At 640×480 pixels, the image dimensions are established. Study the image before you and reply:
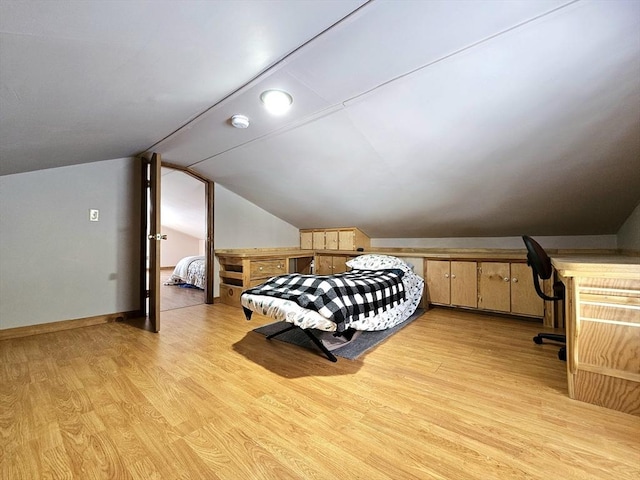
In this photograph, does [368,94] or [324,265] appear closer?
[368,94]

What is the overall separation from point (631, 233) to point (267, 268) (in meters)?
4.08

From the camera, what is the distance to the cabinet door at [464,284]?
328cm

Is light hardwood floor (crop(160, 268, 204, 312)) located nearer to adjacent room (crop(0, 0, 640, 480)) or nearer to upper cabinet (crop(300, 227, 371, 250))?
adjacent room (crop(0, 0, 640, 480))

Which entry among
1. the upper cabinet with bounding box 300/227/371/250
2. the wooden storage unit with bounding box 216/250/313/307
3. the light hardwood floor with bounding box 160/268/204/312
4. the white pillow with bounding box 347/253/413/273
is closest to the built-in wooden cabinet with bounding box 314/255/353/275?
the upper cabinet with bounding box 300/227/371/250

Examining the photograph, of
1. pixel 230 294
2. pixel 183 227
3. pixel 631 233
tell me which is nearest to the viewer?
pixel 631 233

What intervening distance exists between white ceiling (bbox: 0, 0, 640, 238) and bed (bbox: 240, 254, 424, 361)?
3.84 feet

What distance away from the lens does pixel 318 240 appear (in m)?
4.95

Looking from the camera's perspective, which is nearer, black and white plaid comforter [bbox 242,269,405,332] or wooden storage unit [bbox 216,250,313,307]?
black and white plaid comforter [bbox 242,269,405,332]

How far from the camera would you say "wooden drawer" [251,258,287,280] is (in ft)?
12.6

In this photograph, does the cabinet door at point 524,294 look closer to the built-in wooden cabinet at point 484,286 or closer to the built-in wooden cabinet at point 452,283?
the built-in wooden cabinet at point 484,286

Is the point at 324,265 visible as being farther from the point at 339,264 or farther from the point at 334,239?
the point at 334,239

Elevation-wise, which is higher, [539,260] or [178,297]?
[539,260]

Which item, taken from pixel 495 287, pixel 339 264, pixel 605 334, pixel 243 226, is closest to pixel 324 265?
pixel 339 264

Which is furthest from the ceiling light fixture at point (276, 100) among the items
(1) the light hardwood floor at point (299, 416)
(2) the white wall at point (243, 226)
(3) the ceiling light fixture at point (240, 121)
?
(2) the white wall at point (243, 226)
